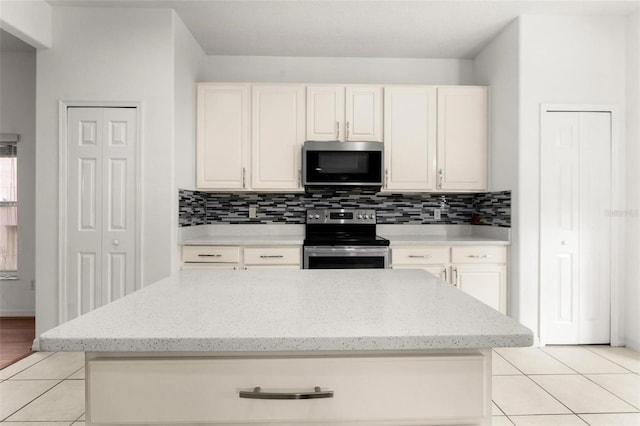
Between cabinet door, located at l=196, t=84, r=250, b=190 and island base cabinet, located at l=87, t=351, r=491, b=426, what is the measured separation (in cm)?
317

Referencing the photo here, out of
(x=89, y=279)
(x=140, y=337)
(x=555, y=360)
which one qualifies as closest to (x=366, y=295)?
(x=140, y=337)

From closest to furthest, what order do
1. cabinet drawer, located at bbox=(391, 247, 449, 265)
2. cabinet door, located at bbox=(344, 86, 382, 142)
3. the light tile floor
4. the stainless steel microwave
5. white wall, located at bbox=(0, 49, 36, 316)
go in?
the light tile floor < cabinet drawer, located at bbox=(391, 247, 449, 265) < the stainless steel microwave < cabinet door, located at bbox=(344, 86, 382, 142) < white wall, located at bbox=(0, 49, 36, 316)

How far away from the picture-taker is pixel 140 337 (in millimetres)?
901

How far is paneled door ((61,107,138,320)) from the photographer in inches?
136

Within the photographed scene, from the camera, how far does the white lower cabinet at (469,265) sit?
3717mm

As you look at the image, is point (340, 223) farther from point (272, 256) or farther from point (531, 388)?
point (531, 388)

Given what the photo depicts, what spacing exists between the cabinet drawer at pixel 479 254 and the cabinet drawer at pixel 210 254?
1915mm

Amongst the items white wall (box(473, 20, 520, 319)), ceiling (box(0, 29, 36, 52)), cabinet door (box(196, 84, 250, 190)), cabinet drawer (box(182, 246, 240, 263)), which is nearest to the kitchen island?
cabinet drawer (box(182, 246, 240, 263))

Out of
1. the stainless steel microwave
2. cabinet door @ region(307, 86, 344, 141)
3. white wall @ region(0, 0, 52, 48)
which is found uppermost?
white wall @ region(0, 0, 52, 48)

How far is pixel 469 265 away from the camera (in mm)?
3748

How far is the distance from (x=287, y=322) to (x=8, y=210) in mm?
4955

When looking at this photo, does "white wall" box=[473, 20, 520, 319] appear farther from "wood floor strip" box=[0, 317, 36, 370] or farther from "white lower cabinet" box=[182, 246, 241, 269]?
"wood floor strip" box=[0, 317, 36, 370]

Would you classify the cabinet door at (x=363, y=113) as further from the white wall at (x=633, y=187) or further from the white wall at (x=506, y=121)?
the white wall at (x=633, y=187)

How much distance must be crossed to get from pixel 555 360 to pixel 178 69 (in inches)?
149
